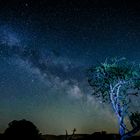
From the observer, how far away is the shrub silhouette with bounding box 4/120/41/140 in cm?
1778

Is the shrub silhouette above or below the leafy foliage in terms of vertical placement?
below

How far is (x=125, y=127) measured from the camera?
3444cm

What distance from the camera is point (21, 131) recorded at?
58.4ft

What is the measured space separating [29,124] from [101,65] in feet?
69.8

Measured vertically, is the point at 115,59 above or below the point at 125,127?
above

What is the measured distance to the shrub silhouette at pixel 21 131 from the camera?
17781 mm

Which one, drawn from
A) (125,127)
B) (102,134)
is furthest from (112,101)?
(102,134)

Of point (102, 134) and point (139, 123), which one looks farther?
point (102, 134)

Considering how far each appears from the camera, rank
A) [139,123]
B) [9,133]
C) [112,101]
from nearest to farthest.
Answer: [9,133]
[139,123]
[112,101]

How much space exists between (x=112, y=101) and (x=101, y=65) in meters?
5.18

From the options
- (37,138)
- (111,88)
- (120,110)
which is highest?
(111,88)

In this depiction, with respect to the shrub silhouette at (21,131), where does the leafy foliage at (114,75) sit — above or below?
above

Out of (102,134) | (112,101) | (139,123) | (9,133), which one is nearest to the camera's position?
(9,133)

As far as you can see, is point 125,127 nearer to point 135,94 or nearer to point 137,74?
point 135,94
